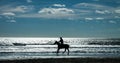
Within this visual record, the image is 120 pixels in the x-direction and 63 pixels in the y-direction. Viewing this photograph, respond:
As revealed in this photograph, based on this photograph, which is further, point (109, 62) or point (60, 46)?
point (60, 46)

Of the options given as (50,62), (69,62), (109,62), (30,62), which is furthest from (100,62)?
(30,62)

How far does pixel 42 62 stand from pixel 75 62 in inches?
116

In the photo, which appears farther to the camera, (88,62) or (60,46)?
(60,46)

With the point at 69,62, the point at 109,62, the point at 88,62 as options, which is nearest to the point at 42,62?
the point at 69,62

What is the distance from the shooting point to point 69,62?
2516cm

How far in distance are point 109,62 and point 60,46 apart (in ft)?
44.1

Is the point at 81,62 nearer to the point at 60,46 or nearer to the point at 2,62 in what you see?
the point at 2,62

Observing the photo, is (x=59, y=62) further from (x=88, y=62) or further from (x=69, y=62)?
(x=88, y=62)

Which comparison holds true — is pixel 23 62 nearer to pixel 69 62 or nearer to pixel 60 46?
pixel 69 62

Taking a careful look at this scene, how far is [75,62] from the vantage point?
25156 mm

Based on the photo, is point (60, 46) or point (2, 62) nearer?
point (2, 62)

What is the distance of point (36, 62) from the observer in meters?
25.8

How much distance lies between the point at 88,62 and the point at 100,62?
113 centimetres

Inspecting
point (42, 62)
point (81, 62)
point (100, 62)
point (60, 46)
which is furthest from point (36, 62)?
point (60, 46)
